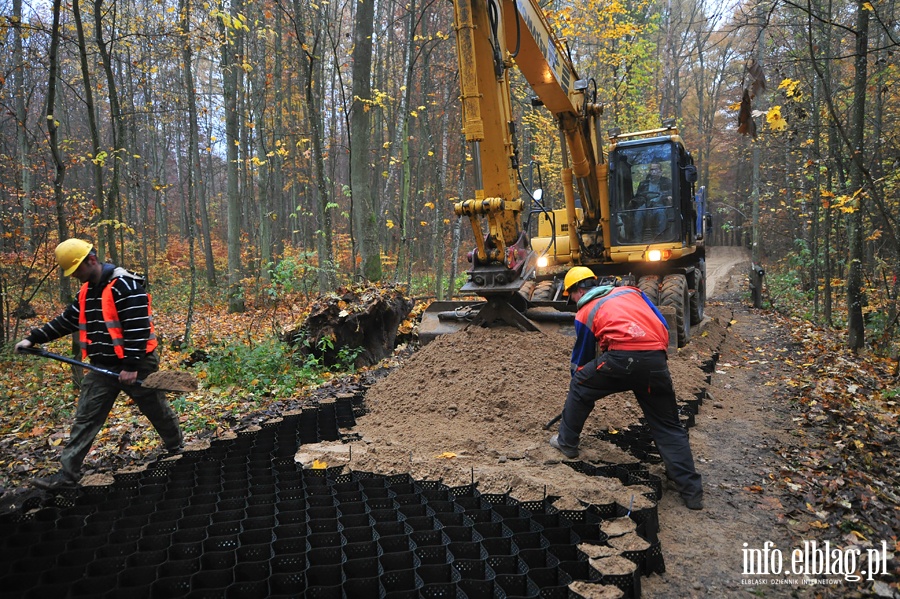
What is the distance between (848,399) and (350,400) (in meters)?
5.33

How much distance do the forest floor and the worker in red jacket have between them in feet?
0.87

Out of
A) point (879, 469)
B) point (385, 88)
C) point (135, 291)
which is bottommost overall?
point (879, 469)

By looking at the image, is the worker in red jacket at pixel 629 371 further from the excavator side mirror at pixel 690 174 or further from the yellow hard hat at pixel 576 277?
the excavator side mirror at pixel 690 174

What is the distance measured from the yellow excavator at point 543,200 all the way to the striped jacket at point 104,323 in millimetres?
3116

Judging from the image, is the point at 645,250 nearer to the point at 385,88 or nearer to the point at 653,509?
the point at 653,509

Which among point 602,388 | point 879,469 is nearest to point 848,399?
point 879,469

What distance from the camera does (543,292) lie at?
8.85m

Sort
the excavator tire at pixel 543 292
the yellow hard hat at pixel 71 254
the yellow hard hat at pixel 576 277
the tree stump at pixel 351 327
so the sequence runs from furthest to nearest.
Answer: the excavator tire at pixel 543 292 → the tree stump at pixel 351 327 → the yellow hard hat at pixel 576 277 → the yellow hard hat at pixel 71 254

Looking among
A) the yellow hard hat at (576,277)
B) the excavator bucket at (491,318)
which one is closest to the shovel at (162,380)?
the yellow hard hat at (576,277)

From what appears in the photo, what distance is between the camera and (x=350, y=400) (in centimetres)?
637

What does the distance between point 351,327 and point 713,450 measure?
5453mm

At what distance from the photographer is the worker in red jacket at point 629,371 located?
3.97 metres

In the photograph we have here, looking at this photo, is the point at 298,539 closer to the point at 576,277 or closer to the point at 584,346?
the point at 584,346

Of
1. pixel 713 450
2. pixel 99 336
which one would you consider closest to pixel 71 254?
pixel 99 336
